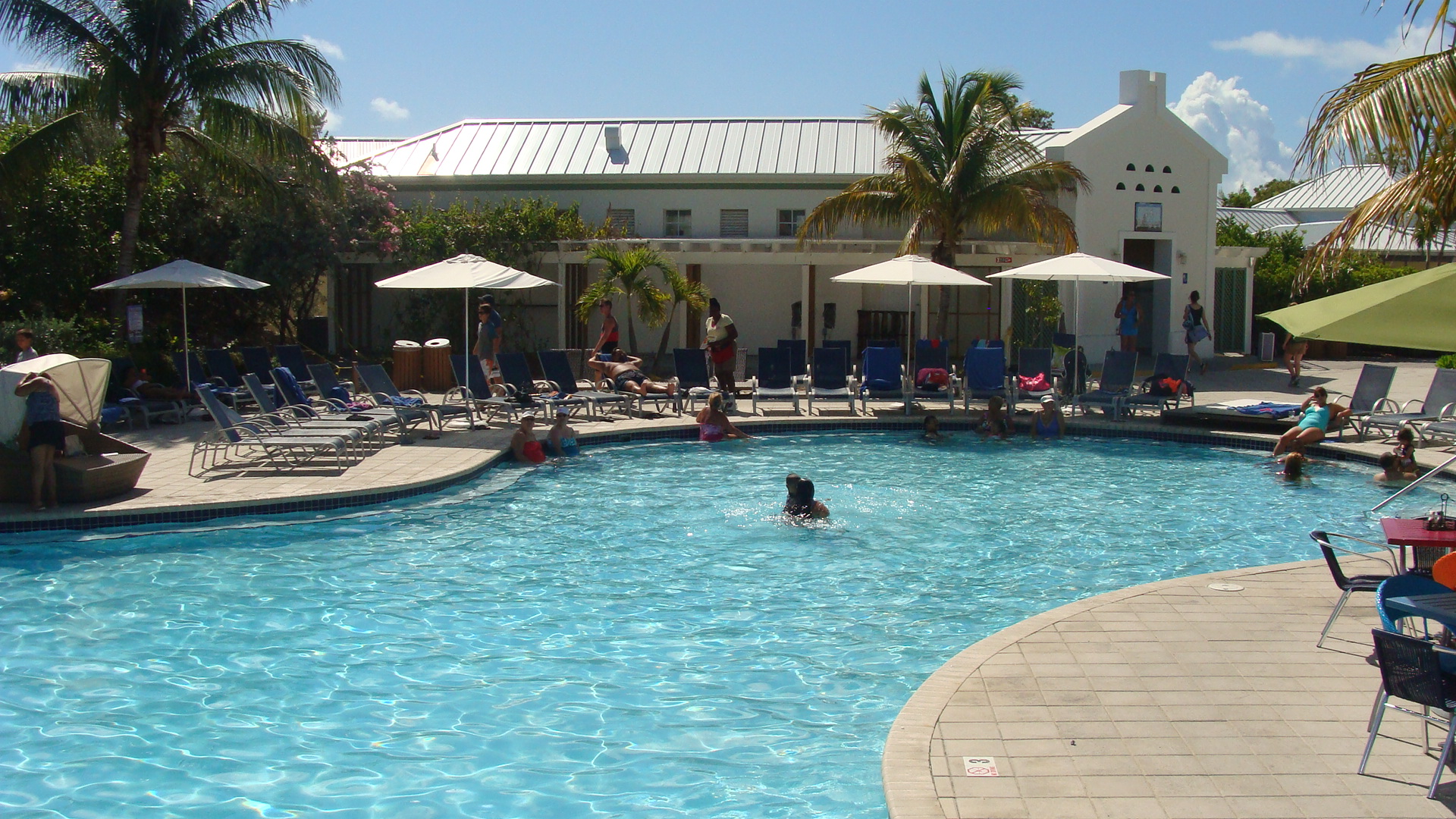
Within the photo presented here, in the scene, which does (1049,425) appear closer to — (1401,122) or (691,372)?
(691,372)

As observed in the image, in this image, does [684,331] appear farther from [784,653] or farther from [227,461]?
[784,653]

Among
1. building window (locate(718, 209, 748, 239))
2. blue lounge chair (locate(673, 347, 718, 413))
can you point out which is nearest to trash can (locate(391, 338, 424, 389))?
blue lounge chair (locate(673, 347, 718, 413))

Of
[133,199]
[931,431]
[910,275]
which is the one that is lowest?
[931,431]

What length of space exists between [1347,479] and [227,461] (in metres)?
12.1

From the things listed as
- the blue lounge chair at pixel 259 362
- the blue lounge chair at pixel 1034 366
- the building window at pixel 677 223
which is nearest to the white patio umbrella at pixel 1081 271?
the blue lounge chair at pixel 1034 366

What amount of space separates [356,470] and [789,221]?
1588cm

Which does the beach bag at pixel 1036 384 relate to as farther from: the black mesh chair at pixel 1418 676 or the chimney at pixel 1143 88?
the black mesh chair at pixel 1418 676

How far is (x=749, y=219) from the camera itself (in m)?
25.5

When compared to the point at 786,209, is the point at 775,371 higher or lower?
lower

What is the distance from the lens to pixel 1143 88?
23375 millimetres

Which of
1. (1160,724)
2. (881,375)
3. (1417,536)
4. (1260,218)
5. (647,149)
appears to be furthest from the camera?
(1260,218)

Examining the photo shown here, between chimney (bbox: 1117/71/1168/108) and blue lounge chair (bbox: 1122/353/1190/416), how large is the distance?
30.9ft

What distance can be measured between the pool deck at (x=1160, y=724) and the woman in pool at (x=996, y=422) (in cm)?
834

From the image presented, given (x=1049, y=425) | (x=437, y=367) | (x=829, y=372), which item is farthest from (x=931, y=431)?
(x=437, y=367)
